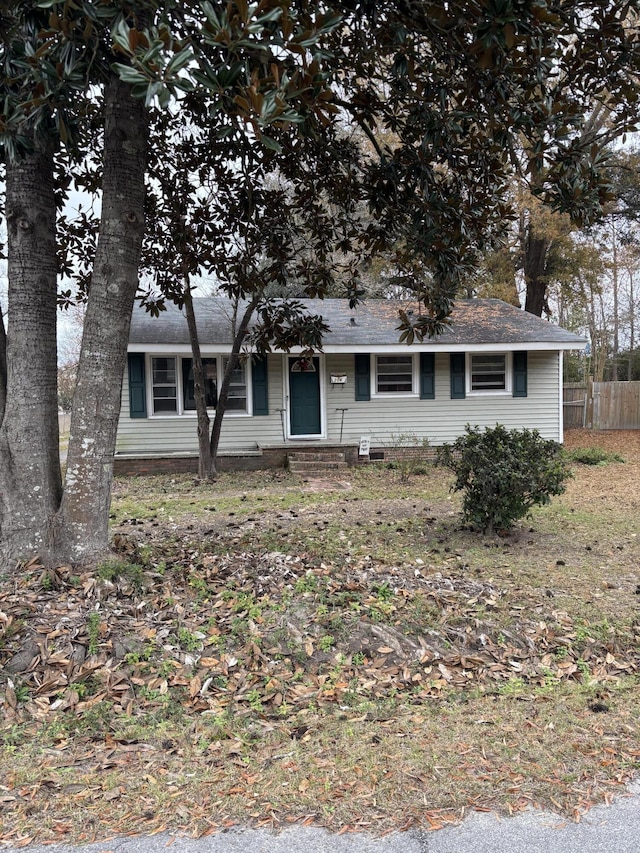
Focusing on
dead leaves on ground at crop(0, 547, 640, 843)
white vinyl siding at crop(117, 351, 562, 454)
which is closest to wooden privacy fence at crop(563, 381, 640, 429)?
white vinyl siding at crop(117, 351, 562, 454)

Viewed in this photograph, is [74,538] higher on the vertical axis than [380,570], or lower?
higher

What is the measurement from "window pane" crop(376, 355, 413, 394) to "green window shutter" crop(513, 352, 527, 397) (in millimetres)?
2541

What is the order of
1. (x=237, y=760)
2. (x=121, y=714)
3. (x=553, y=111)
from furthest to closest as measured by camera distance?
(x=553, y=111)
(x=121, y=714)
(x=237, y=760)

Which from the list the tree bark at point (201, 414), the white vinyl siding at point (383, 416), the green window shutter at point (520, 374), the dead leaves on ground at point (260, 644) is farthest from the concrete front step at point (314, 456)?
the dead leaves on ground at point (260, 644)

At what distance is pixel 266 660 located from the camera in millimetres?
3539

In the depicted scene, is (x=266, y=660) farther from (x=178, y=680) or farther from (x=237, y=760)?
(x=237, y=760)

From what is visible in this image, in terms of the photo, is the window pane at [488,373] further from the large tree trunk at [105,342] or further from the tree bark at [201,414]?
the large tree trunk at [105,342]

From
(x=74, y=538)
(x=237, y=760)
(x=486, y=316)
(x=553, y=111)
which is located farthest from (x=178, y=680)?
(x=486, y=316)

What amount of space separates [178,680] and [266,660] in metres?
0.51

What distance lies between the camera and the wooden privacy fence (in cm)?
2152

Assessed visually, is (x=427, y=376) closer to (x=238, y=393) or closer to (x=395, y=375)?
(x=395, y=375)

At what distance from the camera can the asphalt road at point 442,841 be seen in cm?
215

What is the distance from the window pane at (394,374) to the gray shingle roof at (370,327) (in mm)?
579

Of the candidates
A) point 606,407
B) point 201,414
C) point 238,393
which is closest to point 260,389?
point 238,393
